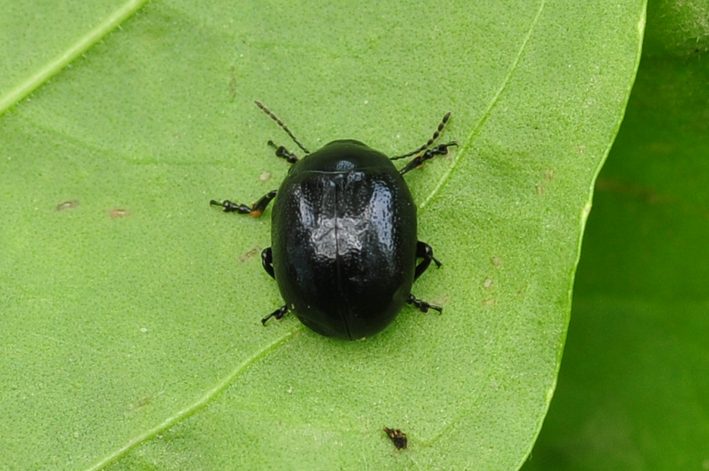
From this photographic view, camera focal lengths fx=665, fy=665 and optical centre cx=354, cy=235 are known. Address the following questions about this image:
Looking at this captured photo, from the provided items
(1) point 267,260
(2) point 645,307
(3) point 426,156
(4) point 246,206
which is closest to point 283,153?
(4) point 246,206

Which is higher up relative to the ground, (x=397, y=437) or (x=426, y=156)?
(x=426, y=156)

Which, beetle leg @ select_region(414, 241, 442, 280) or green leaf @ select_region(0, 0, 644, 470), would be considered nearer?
green leaf @ select_region(0, 0, 644, 470)

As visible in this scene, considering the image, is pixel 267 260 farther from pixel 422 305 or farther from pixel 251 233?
pixel 422 305

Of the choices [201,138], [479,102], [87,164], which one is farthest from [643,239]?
[87,164]

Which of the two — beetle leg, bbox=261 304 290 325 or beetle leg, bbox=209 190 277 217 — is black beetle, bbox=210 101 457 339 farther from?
beetle leg, bbox=209 190 277 217

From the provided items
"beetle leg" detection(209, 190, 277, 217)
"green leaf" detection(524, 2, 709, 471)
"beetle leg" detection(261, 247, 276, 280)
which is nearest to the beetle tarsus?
"beetle leg" detection(261, 247, 276, 280)

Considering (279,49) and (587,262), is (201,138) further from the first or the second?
(587,262)

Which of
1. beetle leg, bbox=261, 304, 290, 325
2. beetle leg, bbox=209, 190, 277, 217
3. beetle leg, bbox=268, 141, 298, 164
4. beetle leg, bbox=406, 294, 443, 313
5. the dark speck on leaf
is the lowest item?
the dark speck on leaf
